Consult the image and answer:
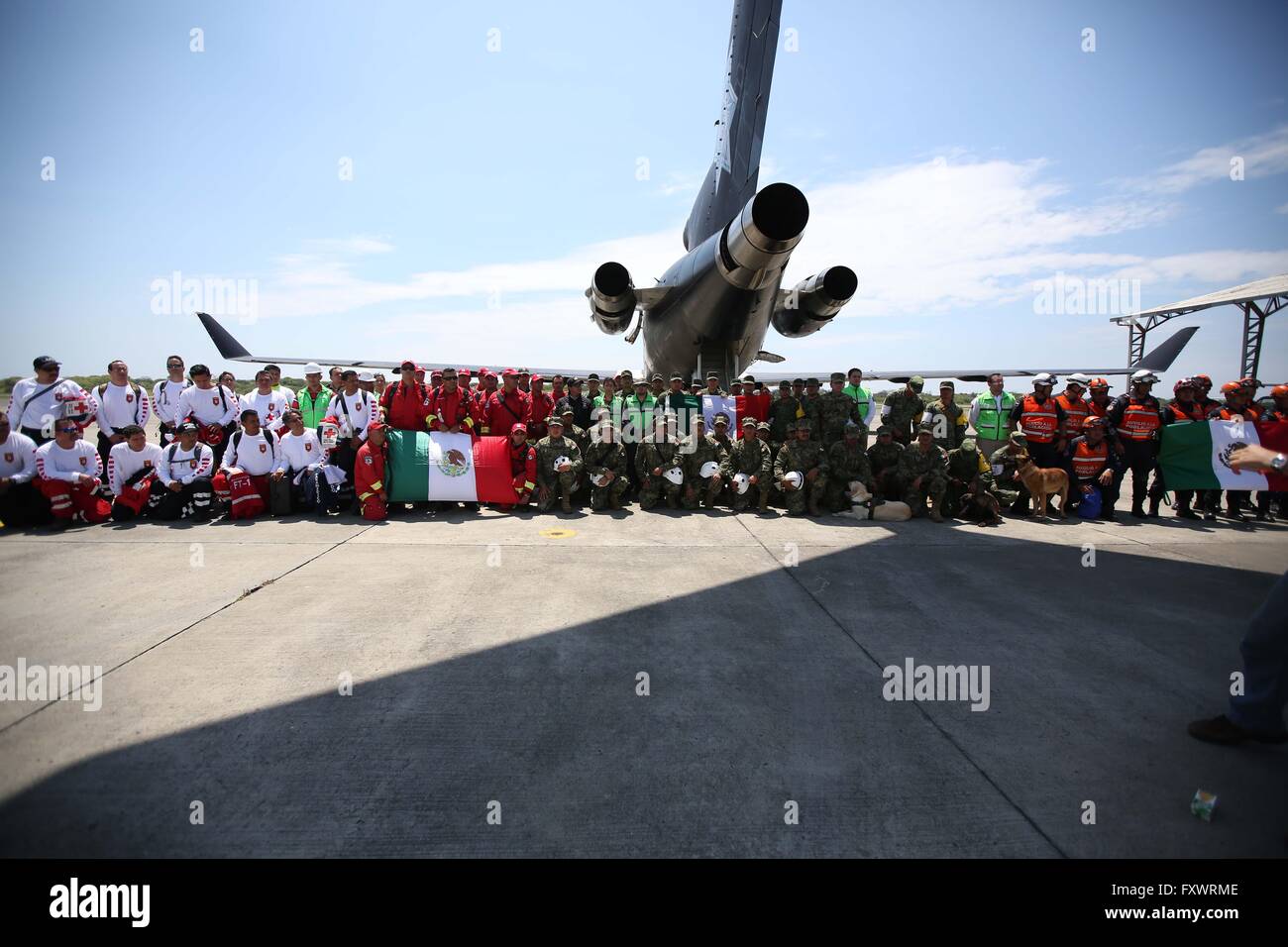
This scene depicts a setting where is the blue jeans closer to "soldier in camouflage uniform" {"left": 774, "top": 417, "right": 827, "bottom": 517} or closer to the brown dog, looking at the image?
"soldier in camouflage uniform" {"left": 774, "top": 417, "right": 827, "bottom": 517}

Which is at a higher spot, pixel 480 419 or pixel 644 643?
pixel 480 419

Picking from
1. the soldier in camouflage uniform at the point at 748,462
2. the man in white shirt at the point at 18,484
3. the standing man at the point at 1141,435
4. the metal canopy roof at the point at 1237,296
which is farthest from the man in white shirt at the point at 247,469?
the metal canopy roof at the point at 1237,296

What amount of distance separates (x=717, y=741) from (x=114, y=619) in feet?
14.6

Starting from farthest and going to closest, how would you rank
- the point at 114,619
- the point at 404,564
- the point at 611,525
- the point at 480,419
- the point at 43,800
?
1. the point at 480,419
2. the point at 611,525
3. the point at 404,564
4. the point at 114,619
5. the point at 43,800

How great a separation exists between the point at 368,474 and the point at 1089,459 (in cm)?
1042

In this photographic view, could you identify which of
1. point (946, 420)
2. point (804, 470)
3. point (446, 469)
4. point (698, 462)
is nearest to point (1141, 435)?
point (946, 420)

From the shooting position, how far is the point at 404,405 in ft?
26.8

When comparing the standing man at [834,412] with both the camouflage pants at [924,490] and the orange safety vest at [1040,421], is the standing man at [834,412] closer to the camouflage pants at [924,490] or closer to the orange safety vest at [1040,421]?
the camouflage pants at [924,490]

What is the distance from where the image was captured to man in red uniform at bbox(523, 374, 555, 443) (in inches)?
352

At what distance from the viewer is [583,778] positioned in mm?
2381

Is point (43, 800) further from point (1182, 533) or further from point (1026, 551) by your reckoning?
point (1182, 533)
